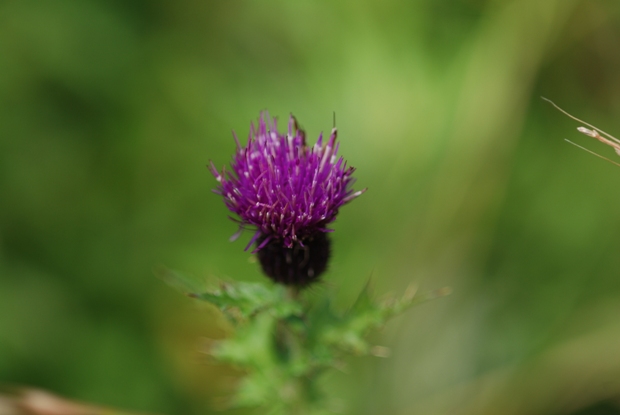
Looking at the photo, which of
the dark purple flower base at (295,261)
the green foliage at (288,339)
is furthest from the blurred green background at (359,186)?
the dark purple flower base at (295,261)

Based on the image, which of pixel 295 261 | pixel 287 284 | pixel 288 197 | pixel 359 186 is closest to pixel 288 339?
pixel 287 284

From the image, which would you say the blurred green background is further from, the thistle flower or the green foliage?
the thistle flower

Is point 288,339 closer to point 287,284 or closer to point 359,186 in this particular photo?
point 287,284

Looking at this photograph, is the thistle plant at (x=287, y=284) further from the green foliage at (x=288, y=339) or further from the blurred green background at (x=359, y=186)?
the blurred green background at (x=359, y=186)

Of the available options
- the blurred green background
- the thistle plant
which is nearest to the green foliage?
the thistle plant

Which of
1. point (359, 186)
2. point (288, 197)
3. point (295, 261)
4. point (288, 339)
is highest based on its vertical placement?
point (359, 186)

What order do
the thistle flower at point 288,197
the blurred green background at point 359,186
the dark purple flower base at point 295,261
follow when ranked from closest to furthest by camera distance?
1. the thistle flower at point 288,197
2. the dark purple flower base at point 295,261
3. the blurred green background at point 359,186
